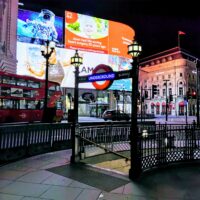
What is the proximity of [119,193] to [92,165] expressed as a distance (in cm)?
256

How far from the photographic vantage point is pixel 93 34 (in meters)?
60.2

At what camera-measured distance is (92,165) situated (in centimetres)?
815

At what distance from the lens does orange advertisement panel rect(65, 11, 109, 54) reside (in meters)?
57.6

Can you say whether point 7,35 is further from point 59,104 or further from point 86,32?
point 59,104

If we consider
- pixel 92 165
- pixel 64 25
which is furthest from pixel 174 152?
pixel 64 25

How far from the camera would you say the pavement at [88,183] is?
5.48 m

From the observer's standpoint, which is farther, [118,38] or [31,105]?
[118,38]

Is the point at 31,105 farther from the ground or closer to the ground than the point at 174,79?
closer to the ground

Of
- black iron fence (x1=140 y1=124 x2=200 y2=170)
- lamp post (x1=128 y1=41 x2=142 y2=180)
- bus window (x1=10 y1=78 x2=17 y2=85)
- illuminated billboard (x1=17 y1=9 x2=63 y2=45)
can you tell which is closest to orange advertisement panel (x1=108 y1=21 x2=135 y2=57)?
illuminated billboard (x1=17 y1=9 x2=63 y2=45)

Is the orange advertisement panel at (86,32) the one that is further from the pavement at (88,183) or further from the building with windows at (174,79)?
the pavement at (88,183)

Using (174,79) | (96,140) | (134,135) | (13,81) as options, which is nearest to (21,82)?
(13,81)

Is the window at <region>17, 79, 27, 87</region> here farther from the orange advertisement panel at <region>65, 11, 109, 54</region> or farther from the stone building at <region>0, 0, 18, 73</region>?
the orange advertisement panel at <region>65, 11, 109, 54</region>

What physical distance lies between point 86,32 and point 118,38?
384 inches

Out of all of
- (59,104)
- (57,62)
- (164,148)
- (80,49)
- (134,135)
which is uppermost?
(80,49)
